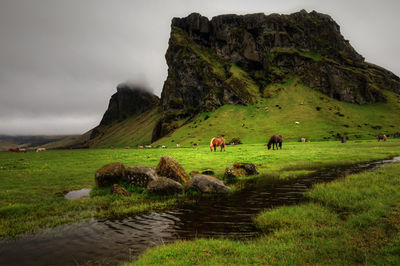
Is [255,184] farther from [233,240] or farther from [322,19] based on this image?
[322,19]

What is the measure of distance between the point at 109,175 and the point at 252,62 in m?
172

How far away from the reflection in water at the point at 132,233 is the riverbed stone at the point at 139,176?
531 cm

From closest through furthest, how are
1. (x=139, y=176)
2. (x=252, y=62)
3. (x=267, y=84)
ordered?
(x=139, y=176)
(x=267, y=84)
(x=252, y=62)

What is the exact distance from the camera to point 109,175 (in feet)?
56.0

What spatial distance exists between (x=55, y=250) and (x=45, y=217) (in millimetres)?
4497

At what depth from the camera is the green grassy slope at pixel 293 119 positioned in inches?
3620

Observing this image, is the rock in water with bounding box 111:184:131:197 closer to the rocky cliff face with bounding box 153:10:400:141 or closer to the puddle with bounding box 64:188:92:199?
the puddle with bounding box 64:188:92:199

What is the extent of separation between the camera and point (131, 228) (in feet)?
31.1

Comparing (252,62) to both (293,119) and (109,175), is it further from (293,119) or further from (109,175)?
(109,175)

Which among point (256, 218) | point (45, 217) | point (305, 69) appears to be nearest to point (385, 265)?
point (256, 218)

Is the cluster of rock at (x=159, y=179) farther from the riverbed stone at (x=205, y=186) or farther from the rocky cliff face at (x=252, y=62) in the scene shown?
the rocky cliff face at (x=252, y=62)

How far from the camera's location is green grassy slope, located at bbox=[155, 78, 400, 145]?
3620 inches

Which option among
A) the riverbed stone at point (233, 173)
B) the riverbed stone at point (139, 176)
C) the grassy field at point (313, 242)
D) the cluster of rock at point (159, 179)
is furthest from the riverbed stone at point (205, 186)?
the grassy field at point (313, 242)

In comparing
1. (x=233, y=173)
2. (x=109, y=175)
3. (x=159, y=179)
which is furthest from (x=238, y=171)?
(x=109, y=175)
